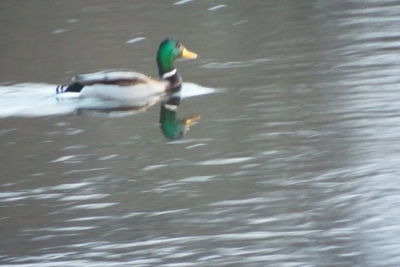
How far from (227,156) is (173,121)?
78.0 inches

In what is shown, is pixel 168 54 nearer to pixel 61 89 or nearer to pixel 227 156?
pixel 61 89

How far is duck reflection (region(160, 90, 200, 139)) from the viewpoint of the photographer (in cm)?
1297

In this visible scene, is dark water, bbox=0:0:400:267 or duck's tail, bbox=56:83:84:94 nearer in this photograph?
dark water, bbox=0:0:400:267

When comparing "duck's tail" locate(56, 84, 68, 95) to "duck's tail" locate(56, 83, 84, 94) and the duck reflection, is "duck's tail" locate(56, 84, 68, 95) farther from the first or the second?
the duck reflection

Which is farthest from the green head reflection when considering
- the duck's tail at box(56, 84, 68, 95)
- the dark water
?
the duck's tail at box(56, 84, 68, 95)

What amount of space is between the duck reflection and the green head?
95 centimetres

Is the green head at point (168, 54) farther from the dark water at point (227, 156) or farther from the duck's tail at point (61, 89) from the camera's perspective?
the duck's tail at point (61, 89)

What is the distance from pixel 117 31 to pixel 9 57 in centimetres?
180

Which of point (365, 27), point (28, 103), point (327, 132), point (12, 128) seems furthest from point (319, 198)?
point (365, 27)

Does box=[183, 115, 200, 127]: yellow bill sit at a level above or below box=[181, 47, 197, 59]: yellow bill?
above

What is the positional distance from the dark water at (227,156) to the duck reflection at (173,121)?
0.14 m

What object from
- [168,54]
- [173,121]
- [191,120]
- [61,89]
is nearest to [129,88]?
[61,89]

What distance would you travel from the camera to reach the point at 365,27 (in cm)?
1762

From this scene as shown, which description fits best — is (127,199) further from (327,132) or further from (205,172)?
(327,132)
